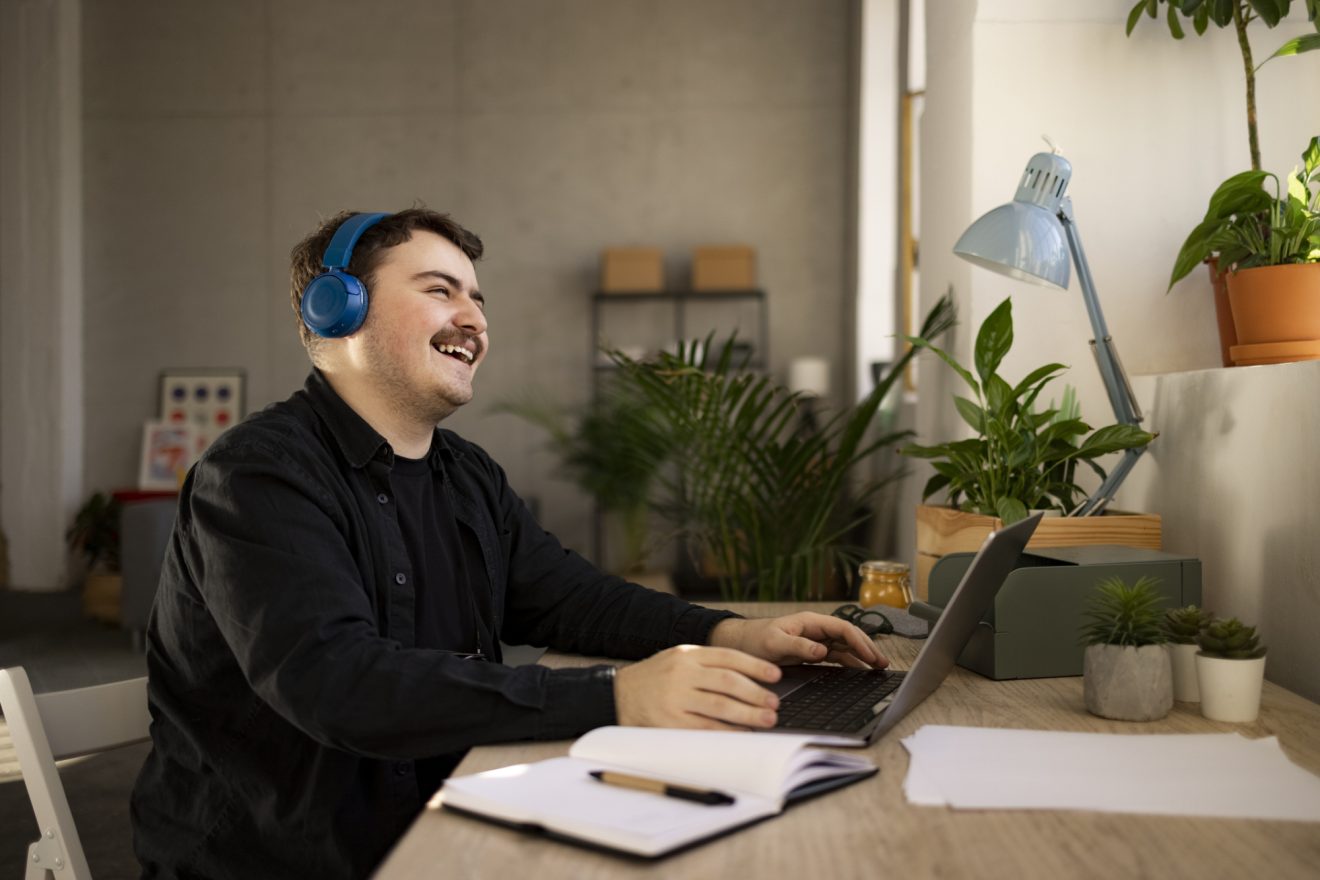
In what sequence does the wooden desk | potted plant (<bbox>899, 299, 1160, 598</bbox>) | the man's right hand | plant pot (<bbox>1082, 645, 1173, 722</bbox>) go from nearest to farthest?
the wooden desk
the man's right hand
plant pot (<bbox>1082, 645, 1173, 722</bbox>)
potted plant (<bbox>899, 299, 1160, 598</bbox>)

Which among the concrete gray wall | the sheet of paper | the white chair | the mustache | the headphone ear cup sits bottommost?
the white chair

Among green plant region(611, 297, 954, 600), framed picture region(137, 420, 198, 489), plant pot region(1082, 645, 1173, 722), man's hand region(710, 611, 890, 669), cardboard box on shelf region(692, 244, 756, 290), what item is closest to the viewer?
plant pot region(1082, 645, 1173, 722)

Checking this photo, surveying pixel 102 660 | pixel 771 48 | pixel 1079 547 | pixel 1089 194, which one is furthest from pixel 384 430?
pixel 771 48

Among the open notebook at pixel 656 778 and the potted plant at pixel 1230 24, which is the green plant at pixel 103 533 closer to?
the potted plant at pixel 1230 24

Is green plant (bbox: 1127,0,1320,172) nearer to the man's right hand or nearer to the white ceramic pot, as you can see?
the white ceramic pot

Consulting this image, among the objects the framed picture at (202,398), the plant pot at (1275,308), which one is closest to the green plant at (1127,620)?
the plant pot at (1275,308)

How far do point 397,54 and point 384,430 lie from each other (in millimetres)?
6340

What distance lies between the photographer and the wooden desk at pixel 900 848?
0.81m

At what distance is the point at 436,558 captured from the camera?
1637mm

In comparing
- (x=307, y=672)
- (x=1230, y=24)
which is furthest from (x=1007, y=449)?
(x=307, y=672)

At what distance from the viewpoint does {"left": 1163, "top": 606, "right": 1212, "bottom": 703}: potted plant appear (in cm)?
131

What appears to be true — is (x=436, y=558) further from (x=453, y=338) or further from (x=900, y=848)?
(x=900, y=848)

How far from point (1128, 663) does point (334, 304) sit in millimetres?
1105

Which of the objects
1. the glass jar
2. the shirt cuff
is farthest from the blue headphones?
the glass jar
